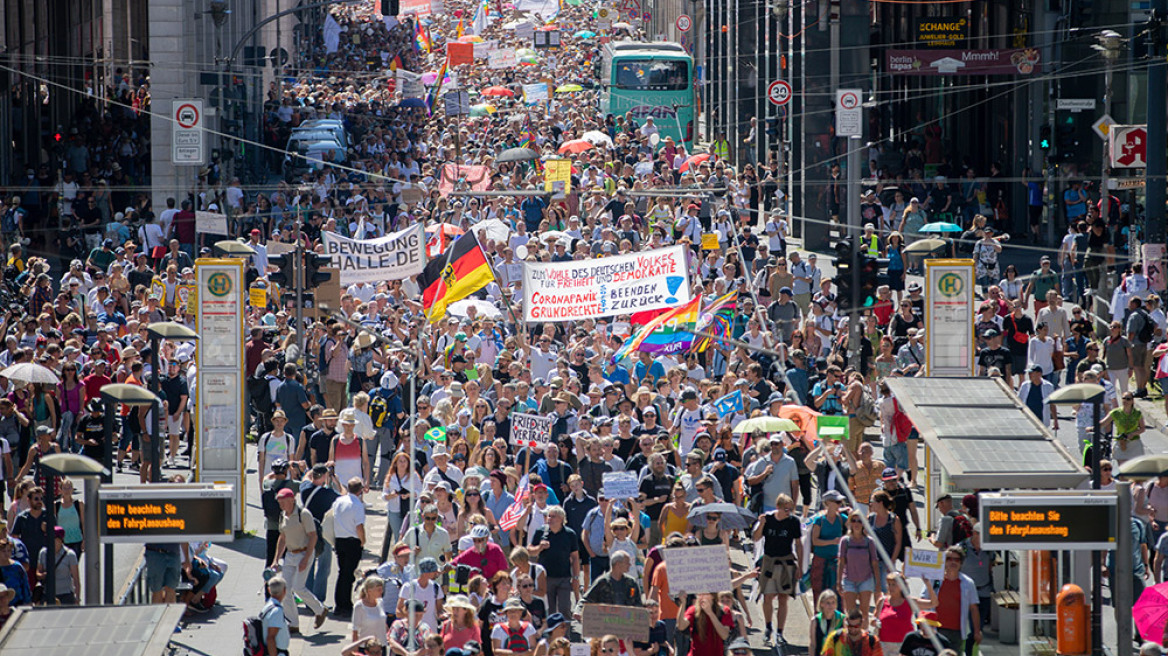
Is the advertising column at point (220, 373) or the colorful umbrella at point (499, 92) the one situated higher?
the colorful umbrella at point (499, 92)

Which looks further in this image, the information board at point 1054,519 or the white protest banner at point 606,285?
the white protest banner at point 606,285

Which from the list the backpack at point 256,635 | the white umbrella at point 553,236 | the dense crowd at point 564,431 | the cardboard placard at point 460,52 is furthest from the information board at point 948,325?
the cardboard placard at point 460,52

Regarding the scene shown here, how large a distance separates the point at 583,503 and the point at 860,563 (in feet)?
8.45

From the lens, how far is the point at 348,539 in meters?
17.3

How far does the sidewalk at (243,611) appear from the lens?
16.3 meters

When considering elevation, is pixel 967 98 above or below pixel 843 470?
above

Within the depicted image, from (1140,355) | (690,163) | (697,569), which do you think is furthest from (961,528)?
(690,163)

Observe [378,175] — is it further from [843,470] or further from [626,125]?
[843,470]

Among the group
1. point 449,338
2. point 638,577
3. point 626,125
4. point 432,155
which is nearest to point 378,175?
point 432,155

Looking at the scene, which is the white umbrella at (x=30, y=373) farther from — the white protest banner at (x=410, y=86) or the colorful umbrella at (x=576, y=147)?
the white protest banner at (x=410, y=86)

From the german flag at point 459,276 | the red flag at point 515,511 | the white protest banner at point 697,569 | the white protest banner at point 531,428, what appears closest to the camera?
the white protest banner at point 697,569

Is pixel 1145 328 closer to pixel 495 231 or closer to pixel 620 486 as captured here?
pixel 620 486

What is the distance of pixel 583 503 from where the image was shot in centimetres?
1731

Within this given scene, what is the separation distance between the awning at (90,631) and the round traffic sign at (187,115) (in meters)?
27.9
